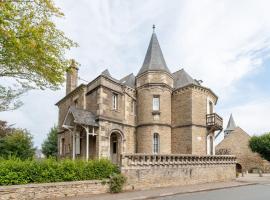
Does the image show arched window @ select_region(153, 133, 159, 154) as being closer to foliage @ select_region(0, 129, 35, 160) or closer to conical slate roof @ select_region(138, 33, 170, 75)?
conical slate roof @ select_region(138, 33, 170, 75)

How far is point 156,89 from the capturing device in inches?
952

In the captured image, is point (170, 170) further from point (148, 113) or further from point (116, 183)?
point (148, 113)

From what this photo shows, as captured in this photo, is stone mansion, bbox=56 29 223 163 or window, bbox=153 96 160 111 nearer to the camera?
stone mansion, bbox=56 29 223 163

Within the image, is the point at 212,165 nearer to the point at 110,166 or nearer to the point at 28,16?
the point at 110,166

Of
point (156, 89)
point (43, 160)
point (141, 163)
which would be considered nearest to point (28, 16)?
point (43, 160)

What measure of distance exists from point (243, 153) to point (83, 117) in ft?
96.1

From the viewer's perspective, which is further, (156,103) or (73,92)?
(73,92)

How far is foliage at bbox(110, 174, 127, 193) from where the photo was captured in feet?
44.5

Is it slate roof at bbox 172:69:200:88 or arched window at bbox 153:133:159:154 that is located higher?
slate roof at bbox 172:69:200:88

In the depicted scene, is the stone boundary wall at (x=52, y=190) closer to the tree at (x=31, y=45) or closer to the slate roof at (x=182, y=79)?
the tree at (x=31, y=45)

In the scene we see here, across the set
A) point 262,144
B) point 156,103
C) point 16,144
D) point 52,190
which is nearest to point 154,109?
point 156,103

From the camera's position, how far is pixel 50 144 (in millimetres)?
41719

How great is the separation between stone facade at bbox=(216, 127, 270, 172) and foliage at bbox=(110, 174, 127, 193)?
28.3 meters

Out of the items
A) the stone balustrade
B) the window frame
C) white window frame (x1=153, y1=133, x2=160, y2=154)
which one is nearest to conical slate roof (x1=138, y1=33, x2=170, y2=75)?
the window frame
